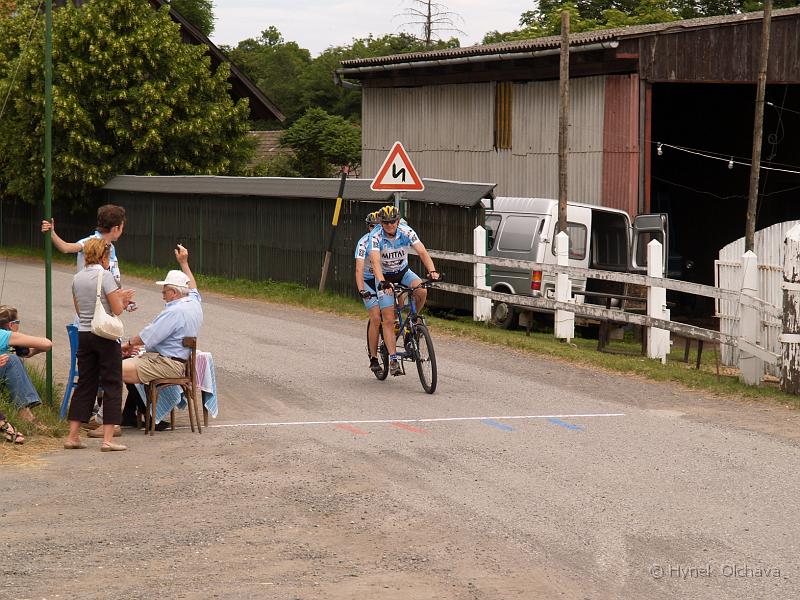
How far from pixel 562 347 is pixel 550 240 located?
12.6ft

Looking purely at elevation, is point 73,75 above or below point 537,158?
above

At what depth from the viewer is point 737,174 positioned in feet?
110

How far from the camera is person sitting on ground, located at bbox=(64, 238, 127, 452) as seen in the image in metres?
9.44

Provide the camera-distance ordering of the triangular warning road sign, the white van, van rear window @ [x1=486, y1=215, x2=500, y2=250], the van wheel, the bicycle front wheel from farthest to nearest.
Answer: van rear window @ [x1=486, y1=215, x2=500, y2=250]
the white van
the van wheel
the triangular warning road sign
the bicycle front wheel

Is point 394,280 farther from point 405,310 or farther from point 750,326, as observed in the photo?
point 750,326

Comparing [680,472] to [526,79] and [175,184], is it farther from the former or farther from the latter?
[175,184]

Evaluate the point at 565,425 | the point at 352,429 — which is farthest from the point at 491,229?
the point at 352,429

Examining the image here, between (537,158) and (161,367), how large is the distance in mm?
17249

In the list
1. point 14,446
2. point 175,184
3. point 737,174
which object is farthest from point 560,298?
point 737,174

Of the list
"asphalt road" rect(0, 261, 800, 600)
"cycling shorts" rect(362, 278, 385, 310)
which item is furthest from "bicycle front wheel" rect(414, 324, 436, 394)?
"cycling shorts" rect(362, 278, 385, 310)

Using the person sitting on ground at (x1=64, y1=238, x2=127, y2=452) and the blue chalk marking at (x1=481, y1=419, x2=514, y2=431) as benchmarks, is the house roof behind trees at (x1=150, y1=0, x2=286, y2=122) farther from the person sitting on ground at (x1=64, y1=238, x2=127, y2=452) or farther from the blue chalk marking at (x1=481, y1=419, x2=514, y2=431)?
the person sitting on ground at (x1=64, y1=238, x2=127, y2=452)

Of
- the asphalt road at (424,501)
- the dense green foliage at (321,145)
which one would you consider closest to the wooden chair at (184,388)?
the asphalt road at (424,501)

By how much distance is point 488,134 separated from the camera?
90.2ft

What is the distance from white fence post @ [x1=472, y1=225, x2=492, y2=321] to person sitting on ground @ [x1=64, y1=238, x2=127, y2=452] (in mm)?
10192
